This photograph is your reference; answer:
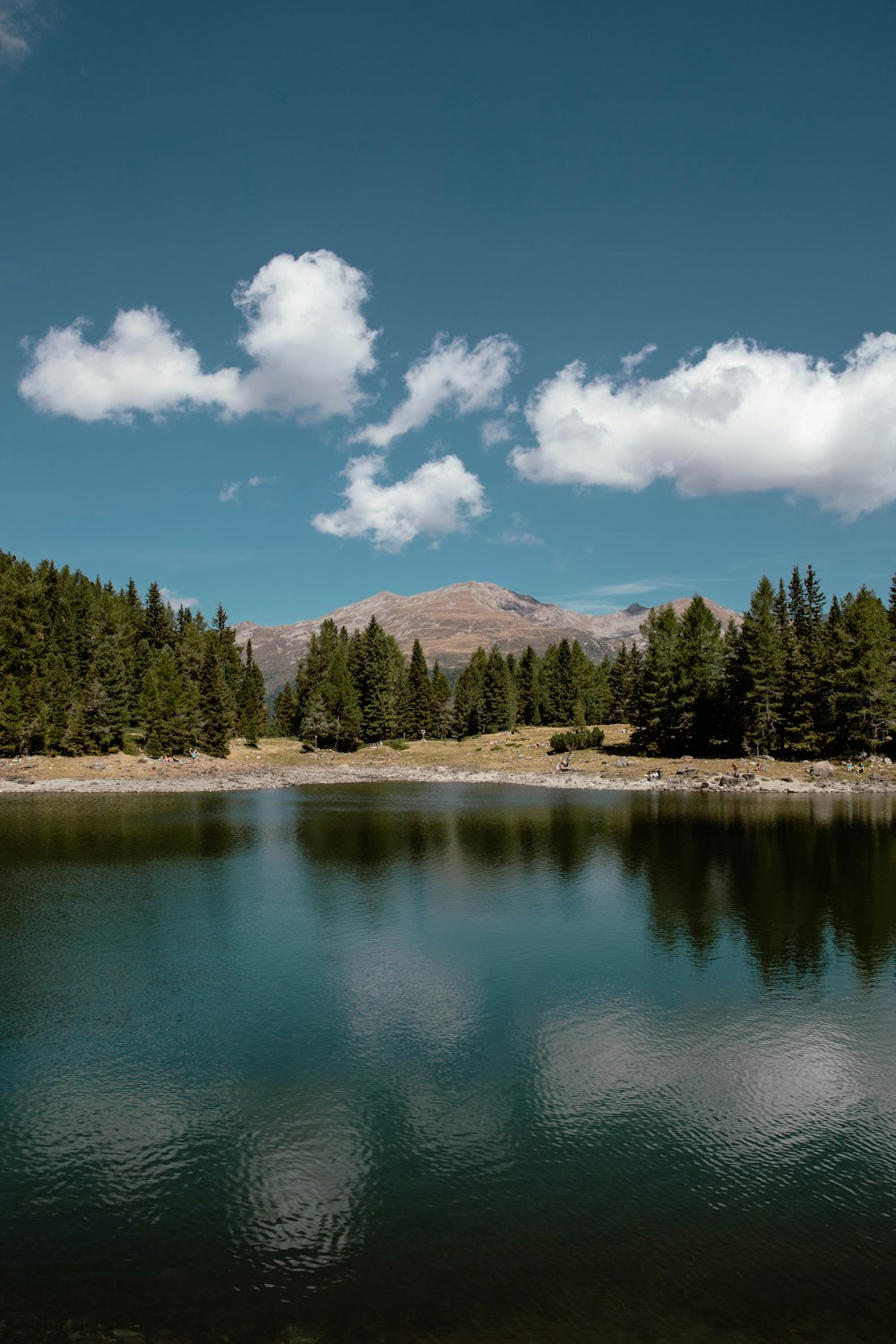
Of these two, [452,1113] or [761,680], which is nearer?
[452,1113]

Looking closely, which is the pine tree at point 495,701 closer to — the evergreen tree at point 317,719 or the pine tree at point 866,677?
the evergreen tree at point 317,719

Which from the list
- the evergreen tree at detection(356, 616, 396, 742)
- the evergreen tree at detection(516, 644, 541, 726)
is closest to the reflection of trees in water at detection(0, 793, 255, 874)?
the evergreen tree at detection(356, 616, 396, 742)

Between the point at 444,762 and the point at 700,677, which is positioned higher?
the point at 700,677

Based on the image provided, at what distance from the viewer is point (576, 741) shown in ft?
410

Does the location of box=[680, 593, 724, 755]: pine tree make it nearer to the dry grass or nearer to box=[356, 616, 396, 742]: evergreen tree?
the dry grass

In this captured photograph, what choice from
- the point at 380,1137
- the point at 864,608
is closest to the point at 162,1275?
the point at 380,1137

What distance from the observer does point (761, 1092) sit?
18609 mm

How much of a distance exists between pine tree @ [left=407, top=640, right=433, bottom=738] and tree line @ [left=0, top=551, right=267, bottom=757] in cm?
2793

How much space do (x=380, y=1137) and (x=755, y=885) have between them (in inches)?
1189

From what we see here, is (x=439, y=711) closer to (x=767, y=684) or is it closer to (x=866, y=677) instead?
(x=767, y=684)

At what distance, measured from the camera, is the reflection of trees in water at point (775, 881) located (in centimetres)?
3156

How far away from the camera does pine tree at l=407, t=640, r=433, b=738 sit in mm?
151250

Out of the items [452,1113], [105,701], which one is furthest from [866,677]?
[105,701]

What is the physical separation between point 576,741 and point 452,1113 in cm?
10935
